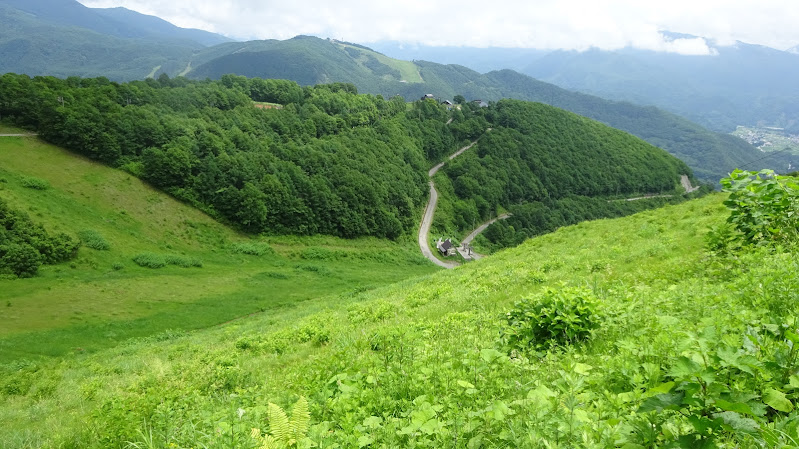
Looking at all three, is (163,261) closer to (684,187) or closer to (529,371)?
(529,371)

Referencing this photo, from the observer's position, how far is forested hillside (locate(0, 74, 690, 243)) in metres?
68.6

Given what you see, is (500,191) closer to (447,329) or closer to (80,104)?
(80,104)

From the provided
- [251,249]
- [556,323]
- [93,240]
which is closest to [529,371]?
[556,323]

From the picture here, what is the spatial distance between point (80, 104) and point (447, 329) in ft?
293

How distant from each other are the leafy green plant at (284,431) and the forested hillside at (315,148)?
70.3 metres

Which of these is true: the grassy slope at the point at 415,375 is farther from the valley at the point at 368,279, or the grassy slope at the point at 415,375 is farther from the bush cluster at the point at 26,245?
the bush cluster at the point at 26,245

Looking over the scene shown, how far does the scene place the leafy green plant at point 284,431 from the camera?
399cm

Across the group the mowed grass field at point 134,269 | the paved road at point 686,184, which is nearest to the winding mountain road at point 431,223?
the mowed grass field at point 134,269

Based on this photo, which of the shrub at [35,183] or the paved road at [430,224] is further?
the paved road at [430,224]

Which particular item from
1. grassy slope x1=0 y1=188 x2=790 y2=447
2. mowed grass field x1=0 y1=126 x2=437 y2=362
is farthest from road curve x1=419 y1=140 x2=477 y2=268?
grassy slope x1=0 y1=188 x2=790 y2=447

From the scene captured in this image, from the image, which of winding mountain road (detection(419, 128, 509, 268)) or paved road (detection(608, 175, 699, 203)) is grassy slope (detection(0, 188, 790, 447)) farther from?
paved road (detection(608, 175, 699, 203))

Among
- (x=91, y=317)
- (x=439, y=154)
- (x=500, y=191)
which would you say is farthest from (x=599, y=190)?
(x=91, y=317)

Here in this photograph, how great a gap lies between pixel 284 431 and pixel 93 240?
205 ft

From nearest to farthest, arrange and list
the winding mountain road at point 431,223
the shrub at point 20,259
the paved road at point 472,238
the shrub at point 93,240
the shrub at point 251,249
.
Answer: the shrub at point 20,259 → the shrub at point 93,240 → the shrub at point 251,249 → the winding mountain road at point 431,223 → the paved road at point 472,238
